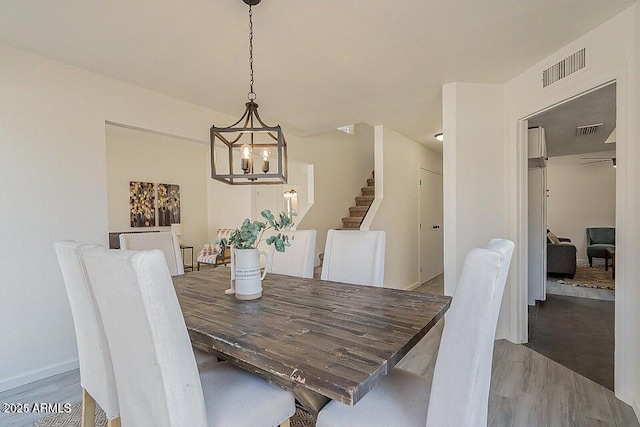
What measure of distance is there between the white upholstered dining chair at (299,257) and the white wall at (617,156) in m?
1.38

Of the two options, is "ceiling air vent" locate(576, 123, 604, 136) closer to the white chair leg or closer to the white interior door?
the white interior door

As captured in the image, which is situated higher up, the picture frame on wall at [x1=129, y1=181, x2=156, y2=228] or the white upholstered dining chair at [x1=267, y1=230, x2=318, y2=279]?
the picture frame on wall at [x1=129, y1=181, x2=156, y2=228]

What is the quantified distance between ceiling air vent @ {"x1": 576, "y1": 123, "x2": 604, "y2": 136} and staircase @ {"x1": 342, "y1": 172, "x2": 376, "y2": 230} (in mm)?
2835

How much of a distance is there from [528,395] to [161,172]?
6513 millimetres

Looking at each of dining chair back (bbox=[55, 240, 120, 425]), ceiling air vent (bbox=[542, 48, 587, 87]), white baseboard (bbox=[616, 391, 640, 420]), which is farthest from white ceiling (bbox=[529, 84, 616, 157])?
dining chair back (bbox=[55, 240, 120, 425])

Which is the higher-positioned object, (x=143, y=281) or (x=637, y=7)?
(x=637, y=7)

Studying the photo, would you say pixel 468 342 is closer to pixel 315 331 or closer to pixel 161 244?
pixel 315 331

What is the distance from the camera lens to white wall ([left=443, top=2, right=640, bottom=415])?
73.0 inches

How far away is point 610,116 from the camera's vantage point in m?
3.37

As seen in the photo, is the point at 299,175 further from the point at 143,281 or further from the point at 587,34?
the point at 143,281

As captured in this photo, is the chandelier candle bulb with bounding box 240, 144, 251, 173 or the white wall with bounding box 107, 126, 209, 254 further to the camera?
the white wall with bounding box 107, 126, 209, 254

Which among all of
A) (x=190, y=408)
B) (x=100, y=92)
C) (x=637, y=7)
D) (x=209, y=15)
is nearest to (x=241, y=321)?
(x=190, y=408)

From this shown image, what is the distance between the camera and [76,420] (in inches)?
71.0

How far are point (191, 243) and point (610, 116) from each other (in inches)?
268
